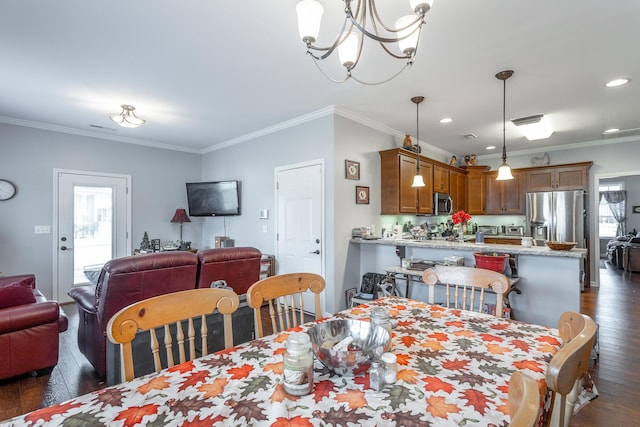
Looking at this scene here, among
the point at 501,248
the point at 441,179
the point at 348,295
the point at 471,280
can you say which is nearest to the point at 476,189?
the point at 441,179

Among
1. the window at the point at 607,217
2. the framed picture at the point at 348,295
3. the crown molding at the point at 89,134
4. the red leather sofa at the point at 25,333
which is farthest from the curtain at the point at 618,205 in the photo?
the red leather sofa at the point at 25,333

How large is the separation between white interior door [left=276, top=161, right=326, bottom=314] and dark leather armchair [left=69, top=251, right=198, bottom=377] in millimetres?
1720

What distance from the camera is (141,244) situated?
5297 millimetres

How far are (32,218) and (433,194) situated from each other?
6260mm

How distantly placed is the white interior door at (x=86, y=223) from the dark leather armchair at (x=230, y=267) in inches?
112

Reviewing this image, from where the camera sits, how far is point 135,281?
2381 mm

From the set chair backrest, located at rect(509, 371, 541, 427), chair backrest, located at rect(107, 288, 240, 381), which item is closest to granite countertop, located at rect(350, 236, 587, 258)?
chair backrest, located at rect(107, 288, 240, 381)

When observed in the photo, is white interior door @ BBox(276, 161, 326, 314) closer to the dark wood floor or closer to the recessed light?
the dark wood floor

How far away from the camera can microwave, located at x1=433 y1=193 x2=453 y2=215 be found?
542 cm

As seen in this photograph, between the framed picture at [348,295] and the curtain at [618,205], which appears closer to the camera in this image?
the framed picture at [348,295]

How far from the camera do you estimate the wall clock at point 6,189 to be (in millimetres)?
4293

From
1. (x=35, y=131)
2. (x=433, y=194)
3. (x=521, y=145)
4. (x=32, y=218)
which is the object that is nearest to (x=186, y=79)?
(x=35, y=131)

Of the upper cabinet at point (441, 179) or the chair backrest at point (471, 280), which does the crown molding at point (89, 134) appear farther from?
the chair backrest at point (471, 280)

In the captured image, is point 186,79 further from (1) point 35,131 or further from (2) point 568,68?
(2) point 568,68
